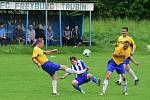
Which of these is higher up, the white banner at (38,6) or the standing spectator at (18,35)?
the white banner at (38,6)

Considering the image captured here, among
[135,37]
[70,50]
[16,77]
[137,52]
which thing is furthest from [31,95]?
[135,37]

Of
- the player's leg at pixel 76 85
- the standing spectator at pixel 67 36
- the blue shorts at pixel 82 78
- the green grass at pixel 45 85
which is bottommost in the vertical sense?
the green grass at pixel 45 85

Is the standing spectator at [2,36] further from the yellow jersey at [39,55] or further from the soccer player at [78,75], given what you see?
the yellow jersey at [39,55]

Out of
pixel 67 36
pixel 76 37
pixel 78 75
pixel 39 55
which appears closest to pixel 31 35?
pixel 67 36

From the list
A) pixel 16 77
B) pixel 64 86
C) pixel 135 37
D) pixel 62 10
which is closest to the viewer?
pixel 64 86

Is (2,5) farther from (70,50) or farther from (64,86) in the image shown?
(64,86)

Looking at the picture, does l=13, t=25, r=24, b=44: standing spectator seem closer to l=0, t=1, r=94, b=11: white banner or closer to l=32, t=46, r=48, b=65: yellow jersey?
l=0, t=1, r=94, b=11: white banner

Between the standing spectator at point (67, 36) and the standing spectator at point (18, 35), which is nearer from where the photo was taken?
the standing spectator at point (18, 35)

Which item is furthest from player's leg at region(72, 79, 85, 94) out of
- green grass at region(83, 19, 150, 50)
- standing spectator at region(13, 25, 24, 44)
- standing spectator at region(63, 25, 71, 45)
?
green grass at region(83, 19, 150, 50)

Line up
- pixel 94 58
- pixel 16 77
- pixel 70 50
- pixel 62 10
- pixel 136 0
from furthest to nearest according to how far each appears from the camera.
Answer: pixel 136 0 < pixel 62 10 < pixel 70 50 < pixel 94 58 < pixel 16 77

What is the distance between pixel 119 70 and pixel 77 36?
21.0m

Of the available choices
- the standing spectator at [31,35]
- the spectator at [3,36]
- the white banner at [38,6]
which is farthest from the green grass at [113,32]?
the spectator at [3,36]

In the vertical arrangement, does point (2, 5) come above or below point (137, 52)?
above

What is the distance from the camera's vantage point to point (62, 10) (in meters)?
41.0
